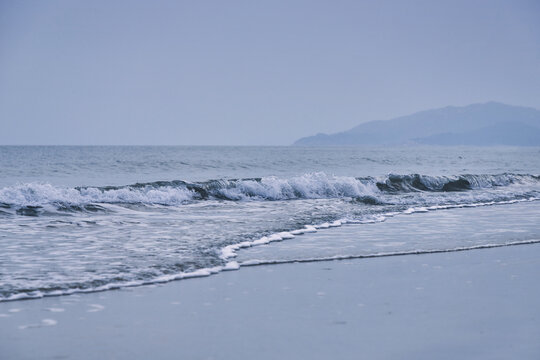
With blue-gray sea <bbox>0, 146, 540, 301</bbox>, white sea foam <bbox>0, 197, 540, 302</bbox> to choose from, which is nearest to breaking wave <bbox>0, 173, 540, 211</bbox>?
blue-gray sea <bbox>0, 146, 540, 301</bbox>

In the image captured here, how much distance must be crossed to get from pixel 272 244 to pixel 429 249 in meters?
2.42

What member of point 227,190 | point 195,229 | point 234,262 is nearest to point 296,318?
point 234,262

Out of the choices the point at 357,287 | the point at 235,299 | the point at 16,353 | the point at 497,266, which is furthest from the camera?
the point at 497,266

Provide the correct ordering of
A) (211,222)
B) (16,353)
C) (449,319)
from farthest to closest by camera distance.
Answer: (211,222) → (449,319) → (16,353)

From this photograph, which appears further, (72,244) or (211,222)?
(211,222)

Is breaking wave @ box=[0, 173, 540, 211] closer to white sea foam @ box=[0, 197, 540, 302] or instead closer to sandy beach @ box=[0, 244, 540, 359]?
white sea foam @ box=[0, 197, 540, 302]

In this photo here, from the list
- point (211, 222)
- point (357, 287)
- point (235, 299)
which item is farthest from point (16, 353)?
point (211, 222)

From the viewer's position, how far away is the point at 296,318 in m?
5.09

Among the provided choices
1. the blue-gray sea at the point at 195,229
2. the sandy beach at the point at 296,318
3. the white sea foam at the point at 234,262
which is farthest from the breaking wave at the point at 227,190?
the sandy beach at the point at 296,318

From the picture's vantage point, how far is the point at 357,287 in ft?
20.7

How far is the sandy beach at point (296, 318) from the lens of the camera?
169 inches

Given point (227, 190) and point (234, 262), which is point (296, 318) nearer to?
point (234, 262)

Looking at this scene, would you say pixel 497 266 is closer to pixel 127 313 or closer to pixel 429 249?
pixel 429 249

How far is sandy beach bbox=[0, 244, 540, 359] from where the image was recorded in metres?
4.30
